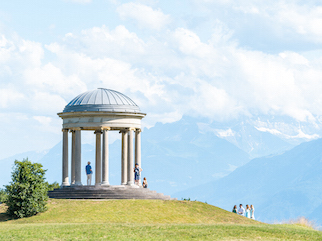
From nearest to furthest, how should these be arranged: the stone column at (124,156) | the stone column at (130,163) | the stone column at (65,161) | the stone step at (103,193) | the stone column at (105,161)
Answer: the stone step at (103,193) → the stone column at (105,161) → the stone column at (130,163) → the stone column at (65,161) → the stone column at (124,156)

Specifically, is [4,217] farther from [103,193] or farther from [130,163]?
[130,163]

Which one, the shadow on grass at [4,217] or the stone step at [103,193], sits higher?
the stone step at [103,193]

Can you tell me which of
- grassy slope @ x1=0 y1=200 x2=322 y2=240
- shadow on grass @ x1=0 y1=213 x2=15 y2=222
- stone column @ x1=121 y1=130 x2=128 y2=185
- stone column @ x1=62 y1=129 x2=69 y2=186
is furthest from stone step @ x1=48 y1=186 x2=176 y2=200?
shadow on grass @ x1=0 y1=213 x2=15 y2=222

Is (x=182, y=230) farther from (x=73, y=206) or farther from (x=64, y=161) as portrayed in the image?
(x=64, y=161)

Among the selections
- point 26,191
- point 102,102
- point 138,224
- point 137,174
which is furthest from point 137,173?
point 138,224

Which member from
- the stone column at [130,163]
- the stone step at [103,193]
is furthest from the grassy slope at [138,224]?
the stone column at [130,163]

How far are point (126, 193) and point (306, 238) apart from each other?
18.4m

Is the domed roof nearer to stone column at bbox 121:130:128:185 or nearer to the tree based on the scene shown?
stone column at bbox 121:130:128:185

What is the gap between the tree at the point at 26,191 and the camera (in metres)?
42.8

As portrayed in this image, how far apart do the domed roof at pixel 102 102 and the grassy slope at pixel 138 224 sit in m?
9.24

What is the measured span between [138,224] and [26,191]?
1031 centimetres

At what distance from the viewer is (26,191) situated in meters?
43.3

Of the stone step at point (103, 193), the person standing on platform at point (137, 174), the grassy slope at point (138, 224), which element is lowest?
the grassy slope at point (138, 224)

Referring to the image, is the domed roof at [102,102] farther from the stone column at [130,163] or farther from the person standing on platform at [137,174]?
the person standing on platform at [137,174]
